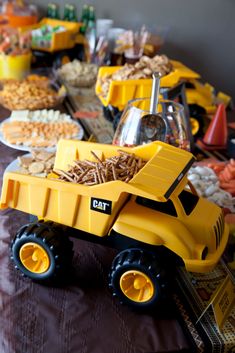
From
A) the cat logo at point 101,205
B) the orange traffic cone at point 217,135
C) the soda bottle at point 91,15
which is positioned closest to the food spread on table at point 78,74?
the soda bottle at point 91,15

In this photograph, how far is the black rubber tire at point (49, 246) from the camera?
0.61 metres

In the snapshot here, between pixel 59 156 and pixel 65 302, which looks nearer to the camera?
pixel 65 302

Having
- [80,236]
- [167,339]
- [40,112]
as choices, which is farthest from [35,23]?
[167,339]

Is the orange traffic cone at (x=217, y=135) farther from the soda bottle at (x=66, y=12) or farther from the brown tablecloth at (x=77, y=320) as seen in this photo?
the soda bottle at (x=66, y=12)

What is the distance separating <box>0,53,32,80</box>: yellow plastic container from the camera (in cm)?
160

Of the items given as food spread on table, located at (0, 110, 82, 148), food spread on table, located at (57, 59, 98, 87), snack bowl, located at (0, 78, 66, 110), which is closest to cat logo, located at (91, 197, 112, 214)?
food spread on table, located at (0, 110, 82, 148)

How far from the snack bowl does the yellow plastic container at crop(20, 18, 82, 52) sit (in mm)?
326

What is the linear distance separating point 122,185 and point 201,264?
157 millimetres

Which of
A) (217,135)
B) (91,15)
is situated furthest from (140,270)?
(91,15)

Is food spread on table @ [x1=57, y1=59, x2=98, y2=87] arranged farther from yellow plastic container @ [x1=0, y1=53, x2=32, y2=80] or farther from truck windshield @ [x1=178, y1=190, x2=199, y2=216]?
truck windshield @ [x1=178, y1=190, x2=199, y2=216]

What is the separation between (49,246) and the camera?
602mm

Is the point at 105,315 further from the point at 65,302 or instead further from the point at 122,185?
the point at 122,185

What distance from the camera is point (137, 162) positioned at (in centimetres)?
67

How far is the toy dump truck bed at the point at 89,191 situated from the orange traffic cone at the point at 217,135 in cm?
52
